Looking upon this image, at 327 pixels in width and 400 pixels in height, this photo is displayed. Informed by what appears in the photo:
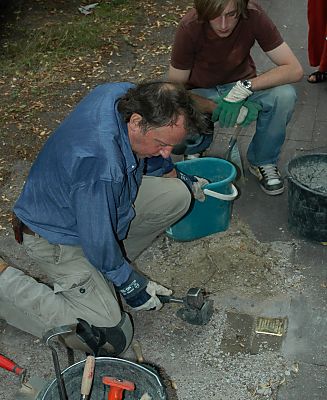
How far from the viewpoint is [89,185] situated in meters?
2.97

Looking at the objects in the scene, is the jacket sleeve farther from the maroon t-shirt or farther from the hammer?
the maroon t-shirt

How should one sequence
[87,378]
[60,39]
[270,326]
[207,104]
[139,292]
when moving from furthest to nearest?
[60,39]
[207,104]
[270,326]
[139,292]
[87,378]

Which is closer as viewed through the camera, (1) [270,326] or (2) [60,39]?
(1) [270,326]

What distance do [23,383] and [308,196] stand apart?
2004 millimetres

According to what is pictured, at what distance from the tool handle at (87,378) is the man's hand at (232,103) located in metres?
2.10

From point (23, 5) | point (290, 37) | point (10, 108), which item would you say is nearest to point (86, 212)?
point (10, 108)

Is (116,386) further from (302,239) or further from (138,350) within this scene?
(302,239)

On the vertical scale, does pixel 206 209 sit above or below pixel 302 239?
above

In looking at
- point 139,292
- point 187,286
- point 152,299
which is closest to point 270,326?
point 187,286

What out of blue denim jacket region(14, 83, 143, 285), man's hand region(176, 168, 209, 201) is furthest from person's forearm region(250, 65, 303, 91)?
blue denim jacket region(14, 83, 143, 285)

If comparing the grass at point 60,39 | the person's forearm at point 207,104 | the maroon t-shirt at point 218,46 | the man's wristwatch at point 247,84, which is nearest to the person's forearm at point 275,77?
the man's wristwatch at point 247,84

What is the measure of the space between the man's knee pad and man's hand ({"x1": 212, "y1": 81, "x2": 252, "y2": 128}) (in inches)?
59.6

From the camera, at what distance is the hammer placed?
3529mm

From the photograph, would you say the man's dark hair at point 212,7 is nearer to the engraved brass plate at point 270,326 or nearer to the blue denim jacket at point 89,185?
the blue denim jacket at point 89,185
